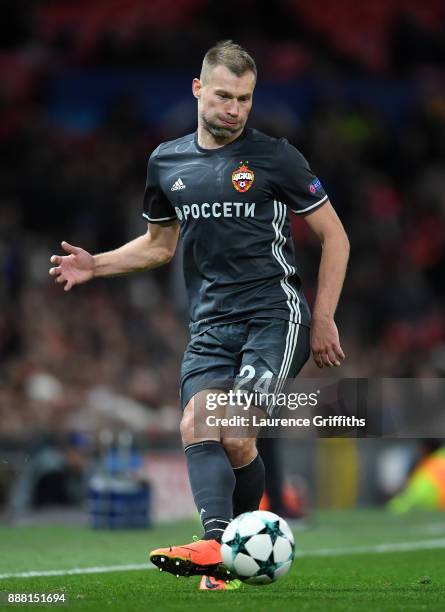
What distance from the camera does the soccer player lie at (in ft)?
21.1

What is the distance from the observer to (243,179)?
6.50m

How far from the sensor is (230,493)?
20.6 ft

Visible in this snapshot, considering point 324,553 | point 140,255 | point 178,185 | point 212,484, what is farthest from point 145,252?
point 324,553

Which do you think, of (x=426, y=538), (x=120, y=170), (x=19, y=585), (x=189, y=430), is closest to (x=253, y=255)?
(x=189, y=430)

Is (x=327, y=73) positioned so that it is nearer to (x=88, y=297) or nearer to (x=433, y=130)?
(x=433, y=130)

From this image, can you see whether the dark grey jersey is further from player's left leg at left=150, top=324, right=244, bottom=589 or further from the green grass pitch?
the green grass pitch

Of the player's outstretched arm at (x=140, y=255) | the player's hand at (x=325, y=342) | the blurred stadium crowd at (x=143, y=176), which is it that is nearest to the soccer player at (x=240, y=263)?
the player's hand at (x=325, y=342)

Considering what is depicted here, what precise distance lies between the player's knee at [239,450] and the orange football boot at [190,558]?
1.71ft

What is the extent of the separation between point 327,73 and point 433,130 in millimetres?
1512

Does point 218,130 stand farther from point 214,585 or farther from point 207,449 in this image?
point 214,585

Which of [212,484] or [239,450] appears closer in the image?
[212,484]

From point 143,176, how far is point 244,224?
10064mm

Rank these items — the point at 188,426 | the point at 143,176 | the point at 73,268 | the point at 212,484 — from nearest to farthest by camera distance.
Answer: the point at 212,484 < the point at 188,426 < the point at 73,268 < the point at 143,176

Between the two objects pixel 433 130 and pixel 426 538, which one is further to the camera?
pixel 433 130
